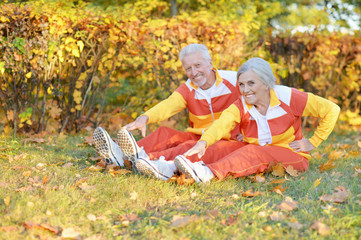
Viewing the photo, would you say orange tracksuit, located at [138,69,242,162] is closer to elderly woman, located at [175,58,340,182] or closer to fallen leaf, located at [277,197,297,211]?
elderly woman, located at [175,58,340,182]

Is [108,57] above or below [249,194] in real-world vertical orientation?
above

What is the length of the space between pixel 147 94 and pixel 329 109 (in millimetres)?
3787

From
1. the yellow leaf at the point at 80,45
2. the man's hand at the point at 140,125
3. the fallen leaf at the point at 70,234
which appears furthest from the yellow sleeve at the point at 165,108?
the yellow leaf at the point at 80,45

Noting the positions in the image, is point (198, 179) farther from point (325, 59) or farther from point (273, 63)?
point (325, 59)

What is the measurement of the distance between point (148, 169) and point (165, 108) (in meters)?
0.85

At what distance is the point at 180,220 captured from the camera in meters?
2.34

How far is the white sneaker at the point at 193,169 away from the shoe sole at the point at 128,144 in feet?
1.37

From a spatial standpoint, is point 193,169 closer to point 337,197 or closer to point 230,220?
point 230,220

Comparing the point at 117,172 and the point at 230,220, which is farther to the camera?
the point at 117,172

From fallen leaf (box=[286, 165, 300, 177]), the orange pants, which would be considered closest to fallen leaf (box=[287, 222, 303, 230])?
fallen leaf (box=[286, 165, 300, 177])

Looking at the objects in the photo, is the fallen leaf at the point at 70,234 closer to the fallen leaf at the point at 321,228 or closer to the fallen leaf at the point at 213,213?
the fallen leaf at the point at 213,213

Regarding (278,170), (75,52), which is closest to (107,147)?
(278,170)

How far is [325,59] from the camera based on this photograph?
20.7 feet

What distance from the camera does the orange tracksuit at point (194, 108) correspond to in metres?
3.76
